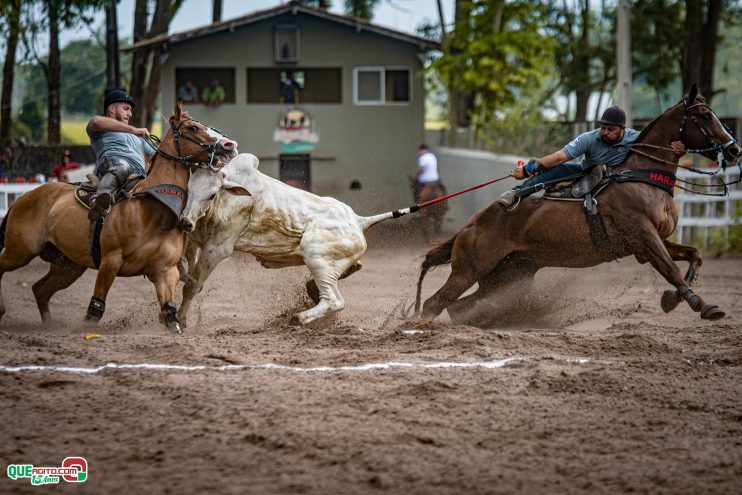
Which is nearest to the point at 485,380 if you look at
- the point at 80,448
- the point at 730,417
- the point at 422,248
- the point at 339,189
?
the point at 730,417

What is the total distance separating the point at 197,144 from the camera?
8.62 m

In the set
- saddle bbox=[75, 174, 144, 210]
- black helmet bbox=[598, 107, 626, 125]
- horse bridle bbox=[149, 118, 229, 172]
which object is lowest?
saddle bbox=[75, 174, 144, 210]

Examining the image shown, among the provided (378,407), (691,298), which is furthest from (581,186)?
(378,407)

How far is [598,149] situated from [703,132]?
99 cm

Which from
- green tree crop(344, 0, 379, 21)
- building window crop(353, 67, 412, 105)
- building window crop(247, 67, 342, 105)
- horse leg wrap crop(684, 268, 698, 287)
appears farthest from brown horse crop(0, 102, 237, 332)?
green tree crop(344, 0, 379, 21)

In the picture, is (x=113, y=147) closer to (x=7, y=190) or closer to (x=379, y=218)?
(x=379, y=218)

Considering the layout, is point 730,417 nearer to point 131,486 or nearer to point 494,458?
point 494,458

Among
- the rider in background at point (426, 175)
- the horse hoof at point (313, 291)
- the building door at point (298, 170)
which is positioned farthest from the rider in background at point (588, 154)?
the building door at point (298, 170)

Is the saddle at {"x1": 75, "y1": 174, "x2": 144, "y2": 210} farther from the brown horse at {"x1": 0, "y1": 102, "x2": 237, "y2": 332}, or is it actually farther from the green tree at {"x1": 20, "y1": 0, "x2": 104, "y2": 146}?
the green tree at {"x1": 20, "y1": 0, "x2": 104, "y2": 146}

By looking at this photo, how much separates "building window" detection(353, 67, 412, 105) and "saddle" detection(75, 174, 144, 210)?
67.4 feet

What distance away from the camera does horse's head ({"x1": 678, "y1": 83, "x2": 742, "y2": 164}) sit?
9.39 metres

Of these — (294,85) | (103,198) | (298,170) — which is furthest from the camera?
(294,85)

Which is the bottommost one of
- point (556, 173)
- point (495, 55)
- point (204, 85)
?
point (556, 173)

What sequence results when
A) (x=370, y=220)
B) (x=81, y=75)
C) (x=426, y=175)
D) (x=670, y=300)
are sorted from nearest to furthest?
(x=670, y=300) < (x=370, y=220) < (x=426, y=175) < (x=81, y=75)
